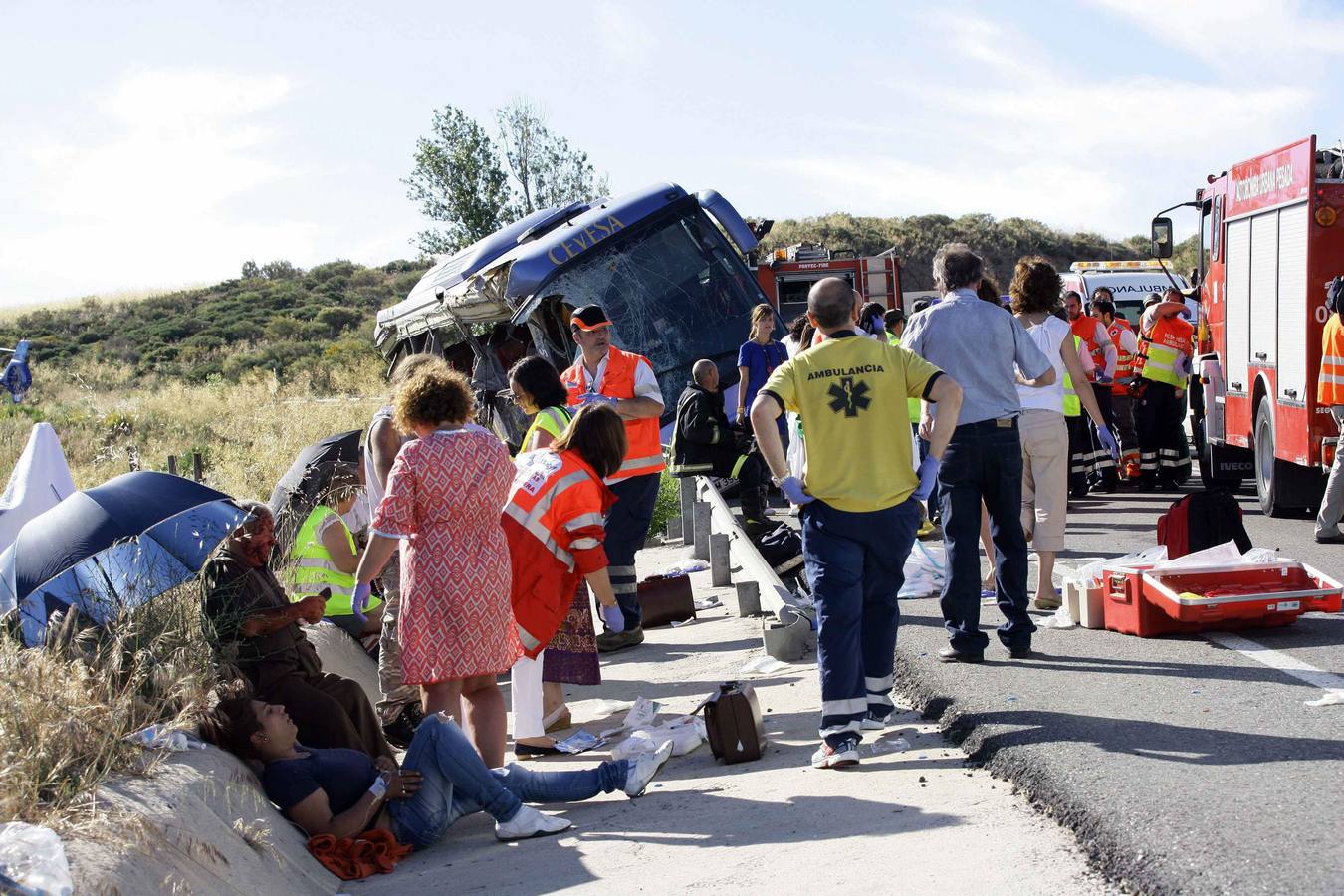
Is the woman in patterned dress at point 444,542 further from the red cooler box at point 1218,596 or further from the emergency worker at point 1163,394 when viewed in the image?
the emergency worker at point 1163,394

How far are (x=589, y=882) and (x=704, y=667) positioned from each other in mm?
3586

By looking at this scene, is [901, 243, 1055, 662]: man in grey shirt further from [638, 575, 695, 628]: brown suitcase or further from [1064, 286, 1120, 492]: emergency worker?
[1064, 286, 1120, 492]: emergency worker

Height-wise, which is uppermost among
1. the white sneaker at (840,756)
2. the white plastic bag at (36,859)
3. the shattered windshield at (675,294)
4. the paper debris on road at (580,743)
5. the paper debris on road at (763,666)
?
the shattered windshield at (675,294)

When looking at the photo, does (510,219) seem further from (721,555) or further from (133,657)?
(133,657)

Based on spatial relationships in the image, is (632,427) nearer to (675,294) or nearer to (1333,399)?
(1333,399)

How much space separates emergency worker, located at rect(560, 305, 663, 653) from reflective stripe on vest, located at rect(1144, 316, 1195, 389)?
7.85 metres

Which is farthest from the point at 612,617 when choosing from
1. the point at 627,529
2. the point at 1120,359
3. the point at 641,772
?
the point at 1120,359

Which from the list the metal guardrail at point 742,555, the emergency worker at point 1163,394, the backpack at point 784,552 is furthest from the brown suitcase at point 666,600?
the emergency worker at point 1163,394

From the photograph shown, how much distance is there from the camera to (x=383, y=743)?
20.5 ft

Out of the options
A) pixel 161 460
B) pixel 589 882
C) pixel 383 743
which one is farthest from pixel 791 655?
pixel 161 460

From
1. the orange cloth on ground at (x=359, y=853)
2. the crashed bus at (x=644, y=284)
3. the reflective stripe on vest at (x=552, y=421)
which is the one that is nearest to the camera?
the orange cloth on ground at (x=359, y=853)

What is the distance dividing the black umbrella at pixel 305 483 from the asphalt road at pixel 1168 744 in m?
3.28

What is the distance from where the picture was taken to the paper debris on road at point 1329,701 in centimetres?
601

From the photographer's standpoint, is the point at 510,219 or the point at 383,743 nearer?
the point at 383,743
